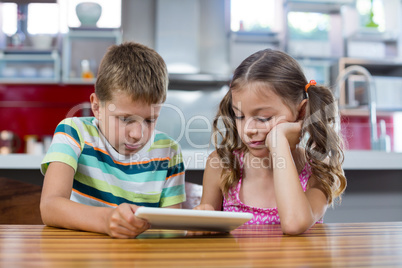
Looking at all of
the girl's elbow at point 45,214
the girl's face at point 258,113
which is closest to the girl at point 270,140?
the girl's face at point 258,113

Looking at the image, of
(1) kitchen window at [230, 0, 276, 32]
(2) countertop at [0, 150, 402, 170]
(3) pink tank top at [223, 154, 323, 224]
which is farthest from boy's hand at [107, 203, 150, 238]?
(1) kitchen window at [230, 0, 276, 32]

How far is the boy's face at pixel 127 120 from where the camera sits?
101 cm

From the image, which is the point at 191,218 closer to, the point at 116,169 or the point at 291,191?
the point at 291,191

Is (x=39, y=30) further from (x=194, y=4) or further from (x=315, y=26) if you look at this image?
(x=315, y=26)

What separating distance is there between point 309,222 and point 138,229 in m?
0.35

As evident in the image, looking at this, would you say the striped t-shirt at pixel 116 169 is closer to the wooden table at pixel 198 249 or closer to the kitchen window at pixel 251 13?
the wooden table at pixel 198 249

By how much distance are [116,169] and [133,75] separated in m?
0.25

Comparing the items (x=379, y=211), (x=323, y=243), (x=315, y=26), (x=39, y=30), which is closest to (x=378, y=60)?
(x=315, y=26)

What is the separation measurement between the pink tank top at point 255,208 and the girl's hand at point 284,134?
14 centimetres

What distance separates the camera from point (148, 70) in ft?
3.49

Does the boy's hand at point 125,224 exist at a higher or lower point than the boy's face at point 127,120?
lower

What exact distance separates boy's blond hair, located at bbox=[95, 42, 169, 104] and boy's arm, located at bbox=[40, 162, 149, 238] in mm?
241

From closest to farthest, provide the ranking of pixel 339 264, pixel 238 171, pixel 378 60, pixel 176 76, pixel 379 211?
pixel 339 264, pixel 238 171, pixel 379 211, pixel 176 76, pixel 378 60

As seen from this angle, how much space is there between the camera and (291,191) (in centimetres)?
86
